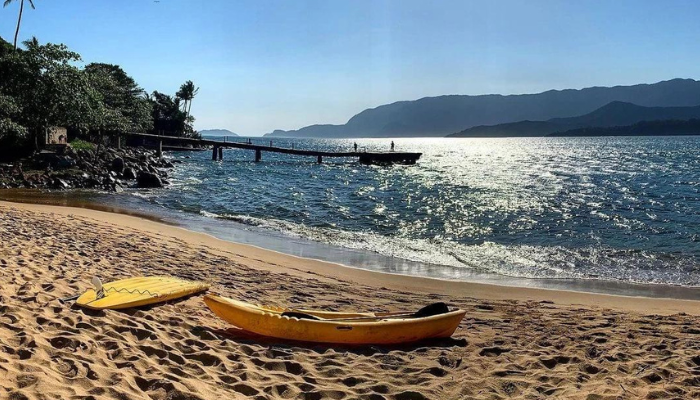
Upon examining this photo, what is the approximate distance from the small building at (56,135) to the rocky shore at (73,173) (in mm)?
1306

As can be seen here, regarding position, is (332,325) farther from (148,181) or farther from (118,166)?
(118,166)

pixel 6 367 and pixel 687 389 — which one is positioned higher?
pixel 6 367

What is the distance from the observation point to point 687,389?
484 centimetres

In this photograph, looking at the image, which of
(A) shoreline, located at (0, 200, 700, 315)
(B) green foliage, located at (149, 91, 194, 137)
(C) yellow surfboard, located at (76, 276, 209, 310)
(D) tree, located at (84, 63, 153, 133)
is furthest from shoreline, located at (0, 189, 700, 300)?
(B) green foliage, located at (149, 91, 194, 137)

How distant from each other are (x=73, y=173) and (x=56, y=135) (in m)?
6.82

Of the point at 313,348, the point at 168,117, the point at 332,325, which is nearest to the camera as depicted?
the point at 313,348

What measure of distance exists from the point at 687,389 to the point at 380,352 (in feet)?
10.6

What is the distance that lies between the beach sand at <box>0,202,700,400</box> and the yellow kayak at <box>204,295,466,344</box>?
138mm

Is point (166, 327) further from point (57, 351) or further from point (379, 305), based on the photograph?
point (379, 305)

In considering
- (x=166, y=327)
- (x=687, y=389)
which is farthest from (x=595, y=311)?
(x=166, y=327)

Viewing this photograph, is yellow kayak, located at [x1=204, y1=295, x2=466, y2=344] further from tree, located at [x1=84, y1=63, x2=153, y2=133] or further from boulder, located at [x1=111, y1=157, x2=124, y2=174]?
tree, located at [x1=84, y1=63, x2=153, y2=133]

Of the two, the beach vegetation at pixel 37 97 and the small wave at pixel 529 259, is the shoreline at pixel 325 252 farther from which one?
the beach vegetation at pixel 37 97

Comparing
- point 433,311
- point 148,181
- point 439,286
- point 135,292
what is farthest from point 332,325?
point 148,181

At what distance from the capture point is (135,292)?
22.6ft
